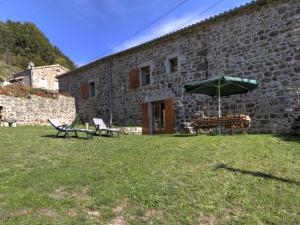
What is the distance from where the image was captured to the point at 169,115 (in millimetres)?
15133

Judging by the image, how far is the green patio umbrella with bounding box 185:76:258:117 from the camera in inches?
408

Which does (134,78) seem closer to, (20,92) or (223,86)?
(20,92)

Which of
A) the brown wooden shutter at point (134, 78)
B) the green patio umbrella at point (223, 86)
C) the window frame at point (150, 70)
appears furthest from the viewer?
the brown wooden shutter at point (134, 78)

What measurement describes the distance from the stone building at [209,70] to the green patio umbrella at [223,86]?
1222mm

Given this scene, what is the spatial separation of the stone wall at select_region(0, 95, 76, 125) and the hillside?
102ft

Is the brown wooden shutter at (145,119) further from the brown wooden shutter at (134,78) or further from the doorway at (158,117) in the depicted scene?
the brown wooden shutter at (134,78)

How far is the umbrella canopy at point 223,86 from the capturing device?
34.0 feet

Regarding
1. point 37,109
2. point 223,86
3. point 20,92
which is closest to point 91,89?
point 37,109

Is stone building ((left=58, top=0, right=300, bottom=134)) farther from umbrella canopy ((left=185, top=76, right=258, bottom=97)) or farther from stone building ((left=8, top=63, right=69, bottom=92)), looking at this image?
stone building ((left=8, top=63, right=69, bottom=92))

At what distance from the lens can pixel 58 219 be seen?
3.94 m

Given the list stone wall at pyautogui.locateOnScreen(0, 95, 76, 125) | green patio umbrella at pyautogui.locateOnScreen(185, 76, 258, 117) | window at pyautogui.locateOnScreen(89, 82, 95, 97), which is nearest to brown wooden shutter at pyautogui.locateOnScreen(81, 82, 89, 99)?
window at pyautogui.locateOnScreen(89, 82, 95, 97)

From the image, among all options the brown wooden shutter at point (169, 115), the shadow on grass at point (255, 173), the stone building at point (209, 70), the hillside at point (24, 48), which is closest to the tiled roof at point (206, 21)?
the stone building at point (209, 70)

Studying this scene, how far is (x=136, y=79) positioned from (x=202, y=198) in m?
12.6

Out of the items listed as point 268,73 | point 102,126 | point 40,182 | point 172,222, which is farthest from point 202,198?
point 268,73
